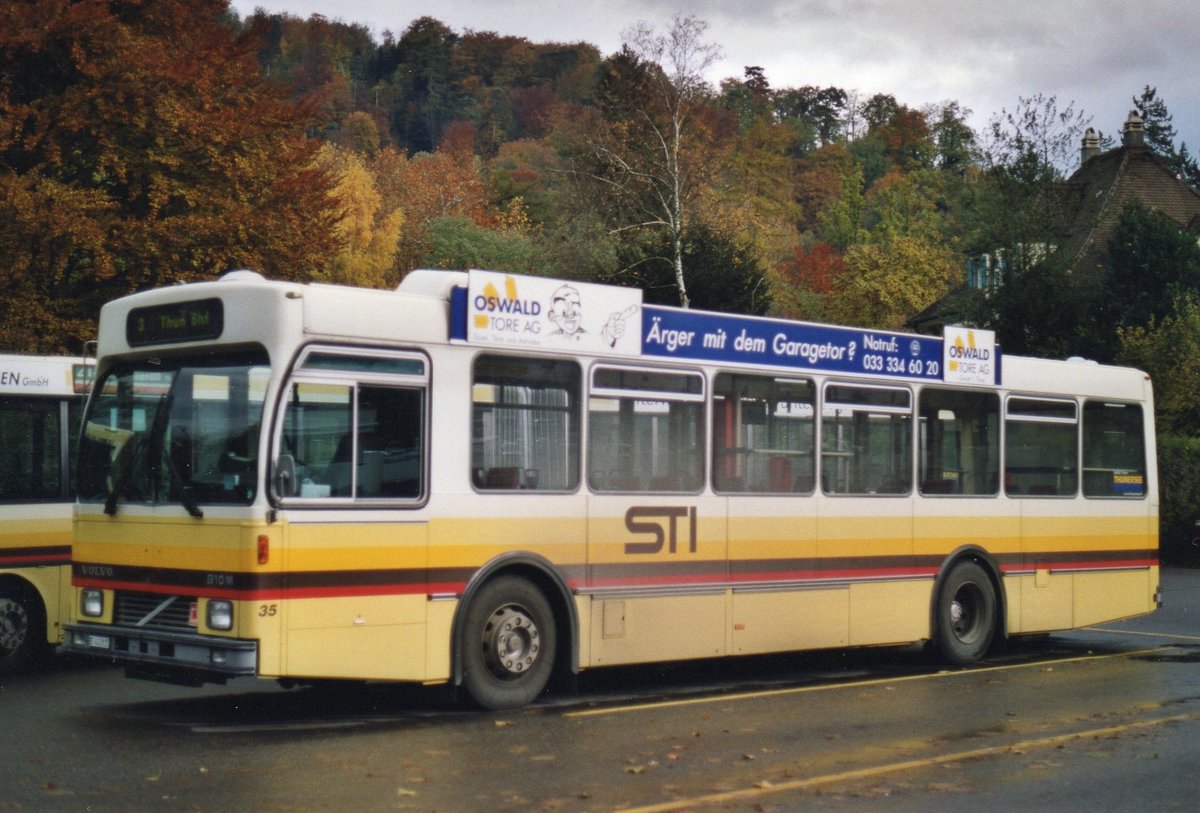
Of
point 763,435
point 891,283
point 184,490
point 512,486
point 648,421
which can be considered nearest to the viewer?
point 184,490

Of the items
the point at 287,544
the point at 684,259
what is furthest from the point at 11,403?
the point at 684,259

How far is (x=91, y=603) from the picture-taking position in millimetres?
11383

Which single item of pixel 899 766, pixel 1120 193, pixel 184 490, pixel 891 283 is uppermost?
pixel 1120 193

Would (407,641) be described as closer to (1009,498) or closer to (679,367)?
(679,367)

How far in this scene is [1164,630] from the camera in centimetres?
2027

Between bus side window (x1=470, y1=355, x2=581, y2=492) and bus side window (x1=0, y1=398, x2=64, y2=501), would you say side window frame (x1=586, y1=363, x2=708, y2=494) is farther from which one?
bus side window (x1=0, y1=398, x2=64, y2=501)

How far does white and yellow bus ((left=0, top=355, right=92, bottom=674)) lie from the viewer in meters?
14.0

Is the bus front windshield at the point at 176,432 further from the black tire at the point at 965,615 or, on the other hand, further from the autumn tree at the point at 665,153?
the autumn tree at the point at 665,153

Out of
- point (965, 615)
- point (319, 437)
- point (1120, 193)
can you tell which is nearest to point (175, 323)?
point (319, 437)

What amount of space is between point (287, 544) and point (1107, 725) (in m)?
5.83

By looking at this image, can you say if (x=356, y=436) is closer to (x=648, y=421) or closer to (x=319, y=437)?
(x=319, y=437)

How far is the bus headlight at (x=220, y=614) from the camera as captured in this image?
34.1ft

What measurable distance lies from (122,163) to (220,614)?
60.0 feet

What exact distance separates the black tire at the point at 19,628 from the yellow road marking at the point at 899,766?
305 inches
